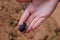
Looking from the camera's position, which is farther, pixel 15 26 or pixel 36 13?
pixel 15 26

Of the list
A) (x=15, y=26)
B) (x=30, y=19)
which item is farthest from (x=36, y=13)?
(x=15, y=26)

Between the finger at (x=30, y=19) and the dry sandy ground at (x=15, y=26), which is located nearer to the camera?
the finger at (x=30, y=19)

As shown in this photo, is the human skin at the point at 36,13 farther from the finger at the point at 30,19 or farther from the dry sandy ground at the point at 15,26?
the dry sandy ground at the point at 15,26

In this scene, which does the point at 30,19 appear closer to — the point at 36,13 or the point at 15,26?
the point at 36,13

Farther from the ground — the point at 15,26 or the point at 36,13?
the point at 36,13

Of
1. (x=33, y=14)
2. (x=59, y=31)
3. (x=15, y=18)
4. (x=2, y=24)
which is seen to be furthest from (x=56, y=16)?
(x=33, y=14)

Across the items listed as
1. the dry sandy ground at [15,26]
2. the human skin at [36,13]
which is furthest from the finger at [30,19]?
the dry sandy ground at [15,26]
